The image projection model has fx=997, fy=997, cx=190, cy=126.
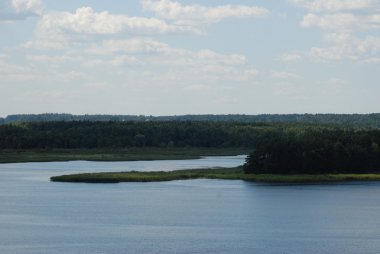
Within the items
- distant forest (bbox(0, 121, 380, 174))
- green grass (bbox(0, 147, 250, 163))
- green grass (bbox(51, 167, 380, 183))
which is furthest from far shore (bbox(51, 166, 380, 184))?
green grass (bbox(0, 147, 250, 163))

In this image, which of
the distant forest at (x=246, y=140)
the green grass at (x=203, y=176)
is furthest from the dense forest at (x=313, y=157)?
the green grass at (x=203, y=176)

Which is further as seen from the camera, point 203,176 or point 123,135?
point 123,135

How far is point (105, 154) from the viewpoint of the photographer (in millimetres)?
114500

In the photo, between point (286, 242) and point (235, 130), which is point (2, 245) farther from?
point (235, 130)

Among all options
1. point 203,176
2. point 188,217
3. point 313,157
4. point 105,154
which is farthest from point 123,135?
point 188,217

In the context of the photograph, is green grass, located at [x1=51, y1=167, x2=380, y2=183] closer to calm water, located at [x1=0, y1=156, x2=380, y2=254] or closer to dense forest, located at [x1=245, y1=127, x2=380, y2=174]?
dense forest, located at [x1=245, y1=127, x2=380, y2=174]

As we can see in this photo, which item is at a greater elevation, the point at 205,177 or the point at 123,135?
the point at 123,135

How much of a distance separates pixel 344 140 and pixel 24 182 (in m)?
26.2

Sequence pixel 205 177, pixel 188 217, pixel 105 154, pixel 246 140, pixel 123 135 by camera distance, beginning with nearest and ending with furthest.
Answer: pixel 188 217 → pixel 205 177 → pixel 105 154 → pixel 123 135 → pixel 246 140

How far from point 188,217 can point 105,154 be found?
220 ft

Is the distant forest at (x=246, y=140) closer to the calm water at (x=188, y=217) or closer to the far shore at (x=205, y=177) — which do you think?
the far shore at (x=205, y=177)

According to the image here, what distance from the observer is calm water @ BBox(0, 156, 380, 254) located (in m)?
39.1

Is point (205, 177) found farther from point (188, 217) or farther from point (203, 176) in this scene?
point (188, 217)

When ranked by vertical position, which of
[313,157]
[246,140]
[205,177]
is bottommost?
[205,177]
